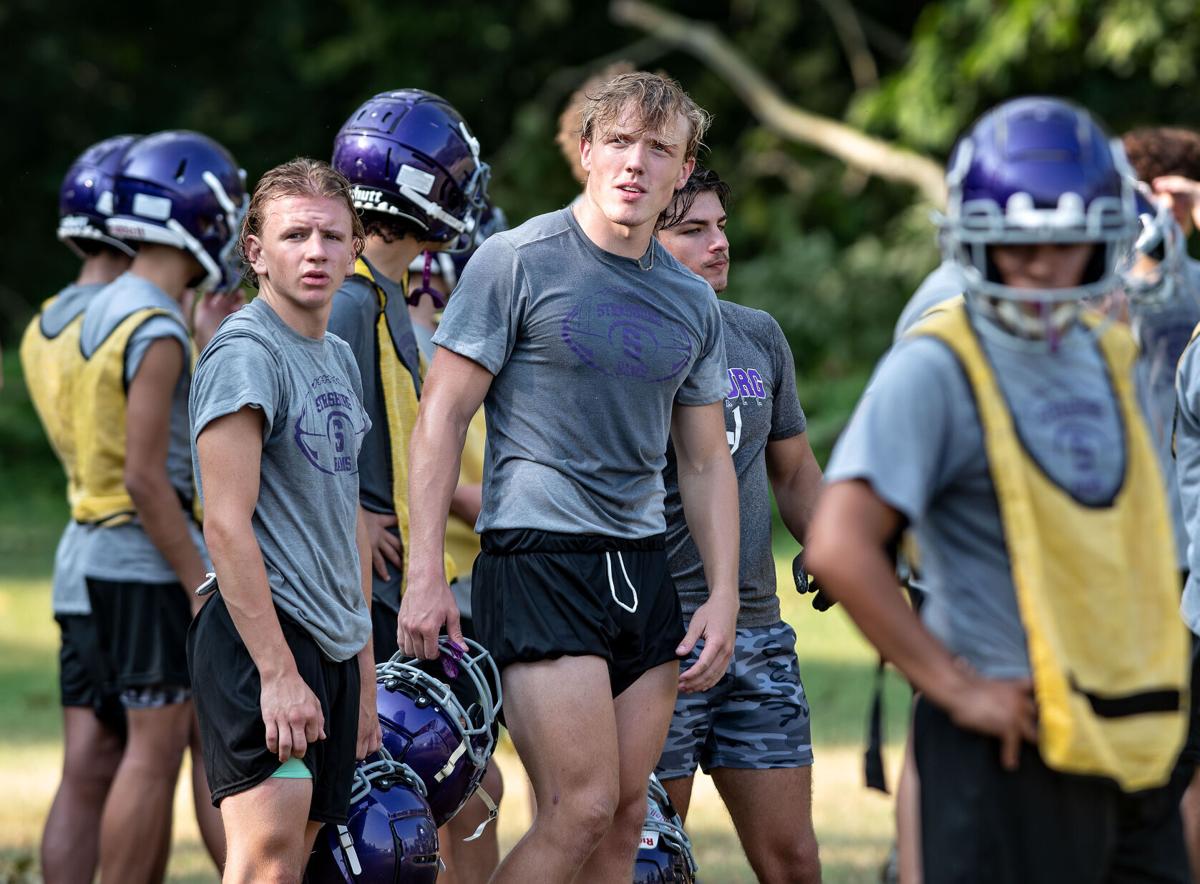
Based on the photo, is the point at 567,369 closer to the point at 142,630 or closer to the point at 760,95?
the point at 142,630

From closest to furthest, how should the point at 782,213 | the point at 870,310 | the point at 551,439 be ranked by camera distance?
the point at 551,439
the point at 870,310
the point at 782,213

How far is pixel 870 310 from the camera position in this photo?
1995 cm

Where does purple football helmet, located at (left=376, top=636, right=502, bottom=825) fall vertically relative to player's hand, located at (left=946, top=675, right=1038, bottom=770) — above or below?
below

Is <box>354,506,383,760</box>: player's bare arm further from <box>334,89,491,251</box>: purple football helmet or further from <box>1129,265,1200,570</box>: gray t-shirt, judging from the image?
<box>1129,265,1200,570</box>: gray t-shirt

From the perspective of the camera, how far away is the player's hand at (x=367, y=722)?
4324 millimetres

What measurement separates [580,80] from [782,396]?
60.9 feet

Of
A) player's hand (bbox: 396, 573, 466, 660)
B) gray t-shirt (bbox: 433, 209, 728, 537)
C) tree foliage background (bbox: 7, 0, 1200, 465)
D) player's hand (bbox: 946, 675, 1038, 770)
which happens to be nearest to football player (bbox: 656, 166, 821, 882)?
gray t-shirt (bbox: 433, 209, 728, 537)

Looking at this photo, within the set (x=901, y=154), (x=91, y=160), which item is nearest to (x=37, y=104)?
(x=901, y=154)

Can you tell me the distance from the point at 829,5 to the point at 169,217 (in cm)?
1812

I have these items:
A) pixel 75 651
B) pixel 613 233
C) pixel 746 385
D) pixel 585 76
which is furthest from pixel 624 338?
pixel 585 76

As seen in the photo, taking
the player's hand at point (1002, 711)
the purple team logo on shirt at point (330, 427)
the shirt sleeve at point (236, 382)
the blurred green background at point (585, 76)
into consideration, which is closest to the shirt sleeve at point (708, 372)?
the purple team logo on shirt at point (330, 427)

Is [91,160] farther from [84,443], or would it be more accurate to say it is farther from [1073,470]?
[1073,470]

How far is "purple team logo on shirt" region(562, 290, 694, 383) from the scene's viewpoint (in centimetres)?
434

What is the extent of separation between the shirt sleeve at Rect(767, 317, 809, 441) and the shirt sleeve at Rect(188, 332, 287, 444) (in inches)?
69.6
